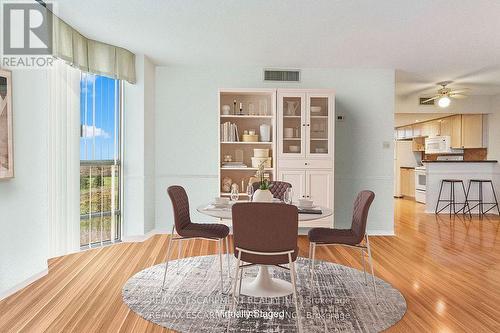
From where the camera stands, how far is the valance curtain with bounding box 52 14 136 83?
3.74m

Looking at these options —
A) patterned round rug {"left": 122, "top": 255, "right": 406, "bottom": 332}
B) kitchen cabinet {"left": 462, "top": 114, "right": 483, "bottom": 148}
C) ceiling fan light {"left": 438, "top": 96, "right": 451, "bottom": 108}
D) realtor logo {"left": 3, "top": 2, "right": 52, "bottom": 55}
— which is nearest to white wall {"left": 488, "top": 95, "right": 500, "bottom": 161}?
kitchen cabinet {"left": 462, "top": 114, "right": 483, "bottom": 148}

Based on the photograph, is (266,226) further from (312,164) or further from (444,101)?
(444,101)

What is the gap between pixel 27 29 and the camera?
3383mm

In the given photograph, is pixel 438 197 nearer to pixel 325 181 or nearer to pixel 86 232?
pixel 325 181

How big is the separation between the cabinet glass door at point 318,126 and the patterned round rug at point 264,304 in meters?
1.93

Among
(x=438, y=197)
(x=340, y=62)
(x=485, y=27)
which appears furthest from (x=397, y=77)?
(x=438, y=197)

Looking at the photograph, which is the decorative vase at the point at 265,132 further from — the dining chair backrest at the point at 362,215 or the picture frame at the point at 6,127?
the picture frame at the point at 6,127

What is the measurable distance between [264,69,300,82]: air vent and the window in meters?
2.15

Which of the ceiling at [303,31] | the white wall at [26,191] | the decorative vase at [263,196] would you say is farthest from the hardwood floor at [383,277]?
the ceiling at [303,31]

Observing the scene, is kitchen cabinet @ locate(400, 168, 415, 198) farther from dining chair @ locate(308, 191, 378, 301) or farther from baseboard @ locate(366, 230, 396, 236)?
dining chair @ locate(308, 191, 378, 301)

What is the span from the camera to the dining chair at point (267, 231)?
2363 millimetres

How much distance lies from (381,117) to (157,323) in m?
4.46

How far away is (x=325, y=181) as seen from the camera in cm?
507

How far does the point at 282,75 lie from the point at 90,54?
8.73 ft
